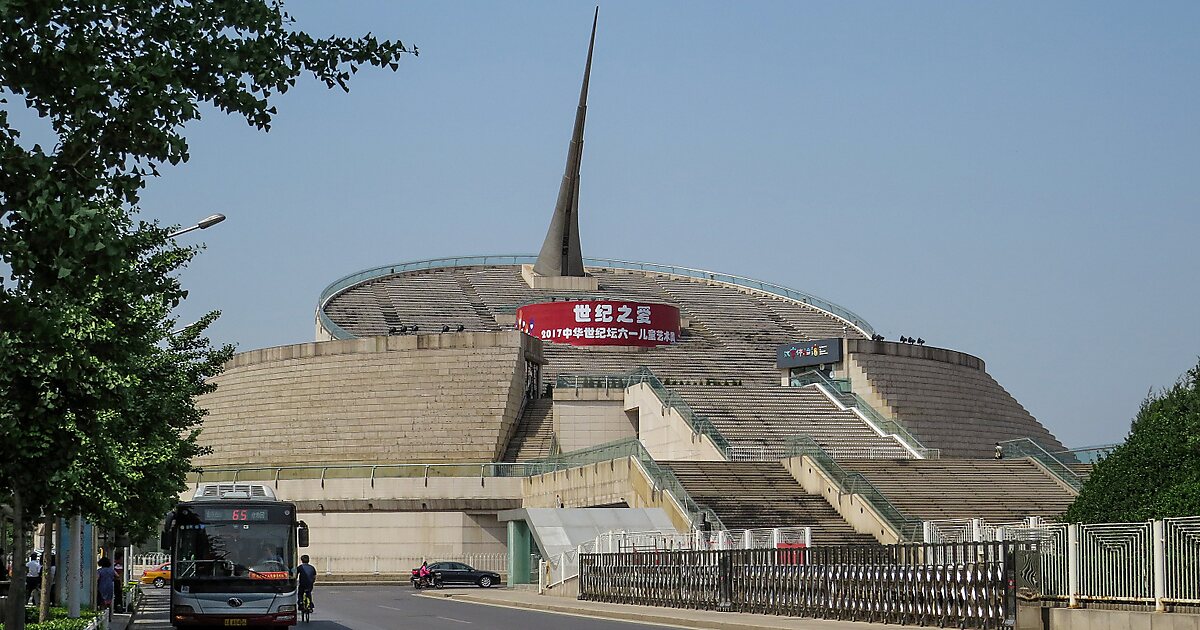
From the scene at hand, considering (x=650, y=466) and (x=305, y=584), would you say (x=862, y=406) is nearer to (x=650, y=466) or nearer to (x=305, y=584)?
(x=650, y=466)

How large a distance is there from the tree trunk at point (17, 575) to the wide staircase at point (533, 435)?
37.8 m

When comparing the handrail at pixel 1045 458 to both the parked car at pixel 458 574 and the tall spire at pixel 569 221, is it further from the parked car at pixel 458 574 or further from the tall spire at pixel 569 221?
the tall spire at pixel 569 221

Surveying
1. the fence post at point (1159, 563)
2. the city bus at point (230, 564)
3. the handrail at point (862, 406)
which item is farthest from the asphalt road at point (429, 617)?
the handrail at point (862, 406)

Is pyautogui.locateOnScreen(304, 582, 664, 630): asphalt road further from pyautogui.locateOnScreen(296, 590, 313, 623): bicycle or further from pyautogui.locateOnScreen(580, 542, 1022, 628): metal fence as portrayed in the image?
pyautogui.locateOnScreen(580, 542, 1022, 628): metal fence

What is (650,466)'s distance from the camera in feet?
144

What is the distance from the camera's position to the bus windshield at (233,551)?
81.0 feet

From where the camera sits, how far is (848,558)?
2745 cm

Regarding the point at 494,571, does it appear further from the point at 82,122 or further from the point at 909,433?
the point at 82,122

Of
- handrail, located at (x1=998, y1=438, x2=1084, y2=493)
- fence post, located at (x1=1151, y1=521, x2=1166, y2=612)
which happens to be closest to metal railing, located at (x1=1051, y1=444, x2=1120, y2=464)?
handrail, located at (x1=998, y1=438, x2=1084, y2=493)

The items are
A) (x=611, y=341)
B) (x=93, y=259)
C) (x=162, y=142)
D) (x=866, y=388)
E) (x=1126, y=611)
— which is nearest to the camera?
(x=93, y=259)

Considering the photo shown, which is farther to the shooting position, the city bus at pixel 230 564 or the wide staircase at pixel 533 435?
the wide staircase at pixel 533 435

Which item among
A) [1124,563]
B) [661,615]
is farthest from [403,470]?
[1124,563]

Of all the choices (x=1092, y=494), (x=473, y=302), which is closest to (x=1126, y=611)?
(x=1092, y=494)

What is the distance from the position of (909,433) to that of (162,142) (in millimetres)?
44955
